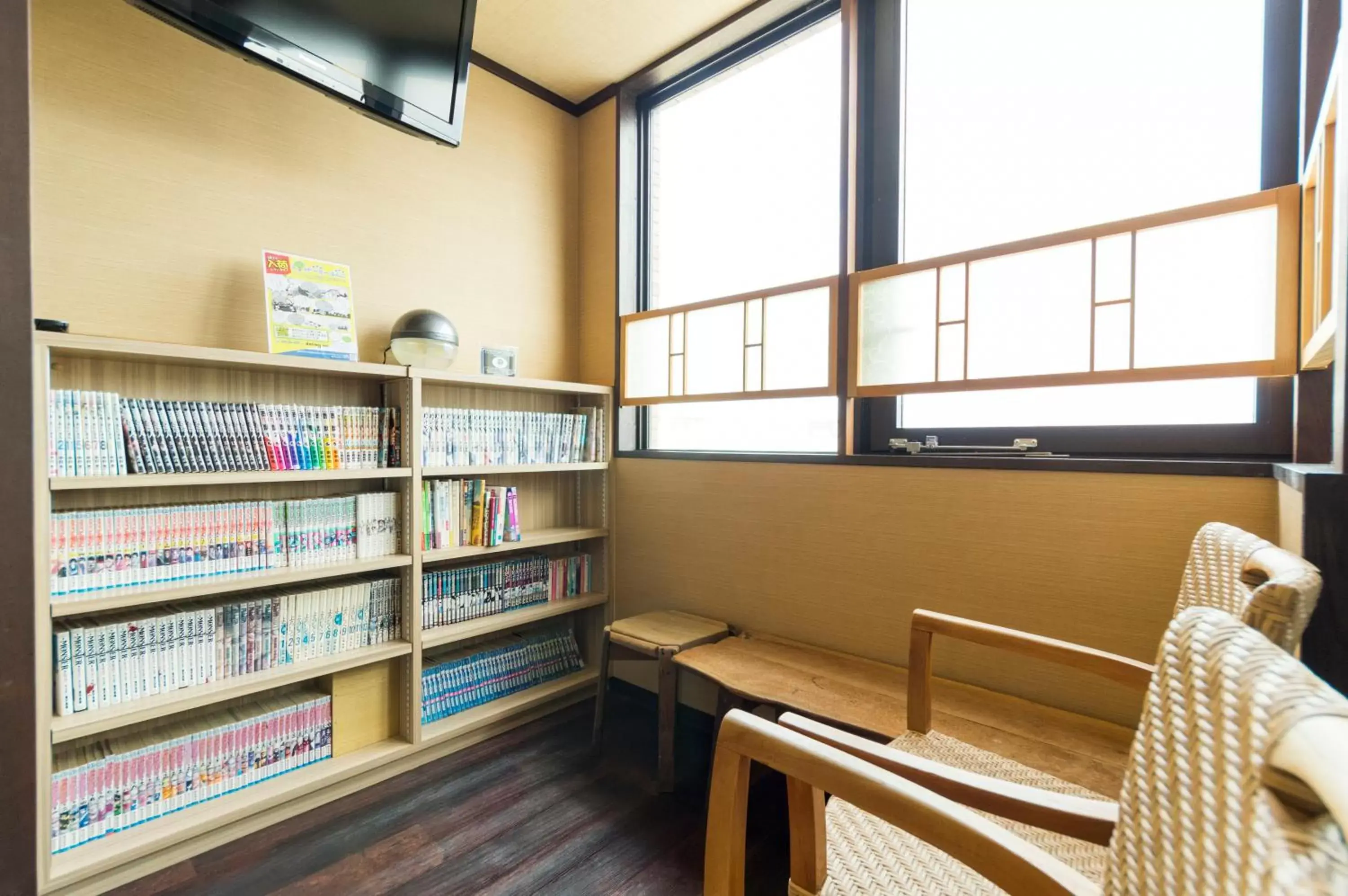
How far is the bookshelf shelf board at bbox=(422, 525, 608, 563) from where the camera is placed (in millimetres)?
2156

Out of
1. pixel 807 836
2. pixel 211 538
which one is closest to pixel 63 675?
pixel 211 538

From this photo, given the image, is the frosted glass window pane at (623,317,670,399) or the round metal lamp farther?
the frosted glass window pane at (623,317,670,399)

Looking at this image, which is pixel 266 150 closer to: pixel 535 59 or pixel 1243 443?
pixel 535 59

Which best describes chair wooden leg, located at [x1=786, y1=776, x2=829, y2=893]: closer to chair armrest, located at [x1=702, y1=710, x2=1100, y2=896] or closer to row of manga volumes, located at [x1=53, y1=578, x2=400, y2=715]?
chair armrest, located at [x1=702, y1=710, x2=1100, y2=896]

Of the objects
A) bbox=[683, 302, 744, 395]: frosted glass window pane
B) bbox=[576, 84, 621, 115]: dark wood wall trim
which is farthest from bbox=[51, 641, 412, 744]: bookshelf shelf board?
bbox=[576, 84, 621, 115]: dark wood wall trim

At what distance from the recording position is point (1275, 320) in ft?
4.18

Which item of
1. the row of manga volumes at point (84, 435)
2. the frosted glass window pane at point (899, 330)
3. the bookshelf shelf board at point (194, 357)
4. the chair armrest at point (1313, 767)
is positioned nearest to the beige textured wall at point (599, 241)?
the bookshelf shelf board at point (194, 357)

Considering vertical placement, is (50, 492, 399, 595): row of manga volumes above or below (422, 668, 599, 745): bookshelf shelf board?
above

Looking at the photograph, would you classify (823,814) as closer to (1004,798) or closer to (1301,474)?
(1004,798)

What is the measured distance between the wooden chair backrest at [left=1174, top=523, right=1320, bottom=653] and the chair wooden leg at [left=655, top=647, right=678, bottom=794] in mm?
1349

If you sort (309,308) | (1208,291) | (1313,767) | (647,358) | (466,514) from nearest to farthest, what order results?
1. (1313,767)
2. (1208,291)
3. (309,308)
4. (466,514)
5. (647,358)

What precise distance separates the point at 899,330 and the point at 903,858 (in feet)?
4.72

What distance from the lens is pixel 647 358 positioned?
2.67 metres

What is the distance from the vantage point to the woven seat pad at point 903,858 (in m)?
0.86
